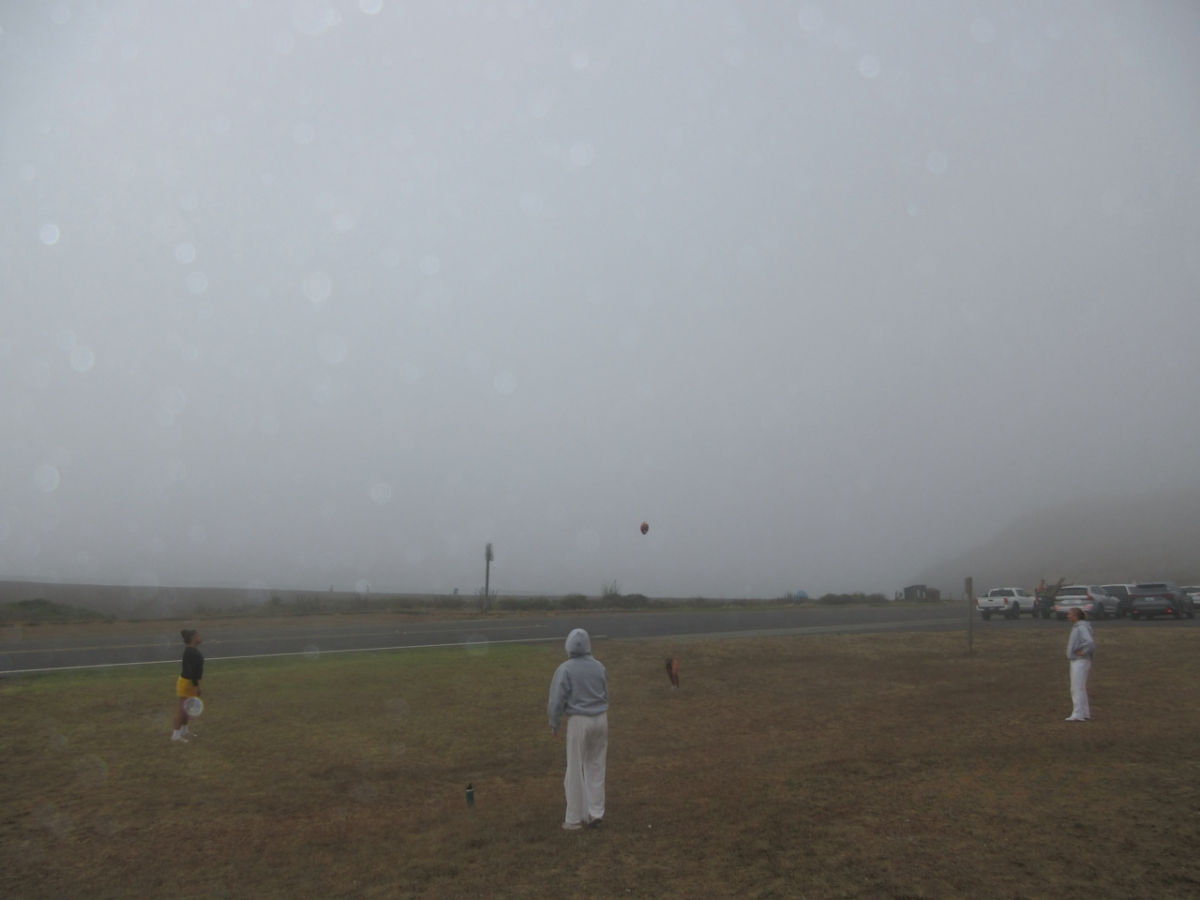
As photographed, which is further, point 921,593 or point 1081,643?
point 921,593

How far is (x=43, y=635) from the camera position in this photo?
3322 cm

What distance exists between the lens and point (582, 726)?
8461 mm

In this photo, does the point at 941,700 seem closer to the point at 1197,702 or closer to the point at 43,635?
the point at 1197,702

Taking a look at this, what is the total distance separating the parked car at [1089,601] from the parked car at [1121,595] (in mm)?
381

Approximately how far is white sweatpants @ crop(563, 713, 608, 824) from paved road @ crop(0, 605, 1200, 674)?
1855cm

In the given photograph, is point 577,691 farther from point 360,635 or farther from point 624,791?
point 360,635

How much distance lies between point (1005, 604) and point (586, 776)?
129ft

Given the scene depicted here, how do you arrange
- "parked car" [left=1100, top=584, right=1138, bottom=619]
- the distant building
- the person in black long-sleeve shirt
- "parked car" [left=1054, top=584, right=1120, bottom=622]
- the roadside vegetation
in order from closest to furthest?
the person in black long-sleeve shirt → "parked car" [left=1054, top=584, right=1120, bottom=622] → "parked car" [left=1100, top=584, right=1138, bottom=619] → the roadside vegetation → the distant building

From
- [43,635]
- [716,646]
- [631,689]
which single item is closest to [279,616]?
[43,635]

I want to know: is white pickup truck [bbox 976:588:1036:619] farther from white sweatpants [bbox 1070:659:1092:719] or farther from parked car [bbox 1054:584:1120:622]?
white sweatpants [bbox 1070:659:1092:719]

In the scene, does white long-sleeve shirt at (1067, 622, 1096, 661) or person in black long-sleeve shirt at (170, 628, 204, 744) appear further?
white long-sleeve shirt at (1067, 622, 1096, 661)

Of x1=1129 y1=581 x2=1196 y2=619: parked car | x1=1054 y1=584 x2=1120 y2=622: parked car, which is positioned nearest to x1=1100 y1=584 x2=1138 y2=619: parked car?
x1=1054 y1=584 x2=1120 y2=622: parked car

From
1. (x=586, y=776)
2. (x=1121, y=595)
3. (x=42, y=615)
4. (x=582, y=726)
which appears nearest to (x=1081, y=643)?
(x=586, y=776)

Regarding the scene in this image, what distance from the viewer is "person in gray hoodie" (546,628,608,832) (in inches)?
333
